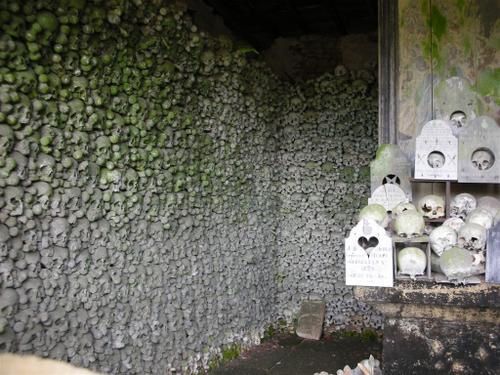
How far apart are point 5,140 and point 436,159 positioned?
2.63 metres

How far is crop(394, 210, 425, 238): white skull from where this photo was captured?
2.64 meters

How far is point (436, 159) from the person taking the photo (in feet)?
9.84

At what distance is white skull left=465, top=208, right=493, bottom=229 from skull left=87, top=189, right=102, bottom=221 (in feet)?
7.81

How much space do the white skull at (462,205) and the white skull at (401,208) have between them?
32cm

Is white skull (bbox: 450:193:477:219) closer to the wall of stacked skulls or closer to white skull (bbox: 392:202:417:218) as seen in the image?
white skull (bbox: 392:202:417:218)

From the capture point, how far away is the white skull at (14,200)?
2.45 metres

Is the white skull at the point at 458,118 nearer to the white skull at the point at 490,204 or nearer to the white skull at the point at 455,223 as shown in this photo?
the white skull at the point at 490,204

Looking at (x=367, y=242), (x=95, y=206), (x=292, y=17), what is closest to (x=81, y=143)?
(x=95, y=206)

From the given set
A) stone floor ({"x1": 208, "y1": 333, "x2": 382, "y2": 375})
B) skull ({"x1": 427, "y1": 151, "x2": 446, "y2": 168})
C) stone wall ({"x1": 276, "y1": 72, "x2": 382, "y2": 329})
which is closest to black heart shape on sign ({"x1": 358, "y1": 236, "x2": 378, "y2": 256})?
skull ({"x1": 427, "y1": 151, "x2": 446, "y2": 168})

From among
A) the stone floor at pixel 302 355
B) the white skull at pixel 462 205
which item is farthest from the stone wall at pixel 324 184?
the white skull at pixel 462 205

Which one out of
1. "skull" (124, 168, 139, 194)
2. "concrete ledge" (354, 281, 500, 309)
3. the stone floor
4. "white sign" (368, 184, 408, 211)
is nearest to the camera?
"concrete ledge" (354, 281, 500, 309)

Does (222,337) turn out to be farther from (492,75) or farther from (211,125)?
(492,75)

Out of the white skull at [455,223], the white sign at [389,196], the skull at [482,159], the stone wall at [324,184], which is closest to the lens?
the white skull at [455,223]

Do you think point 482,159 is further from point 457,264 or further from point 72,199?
point 72,199
